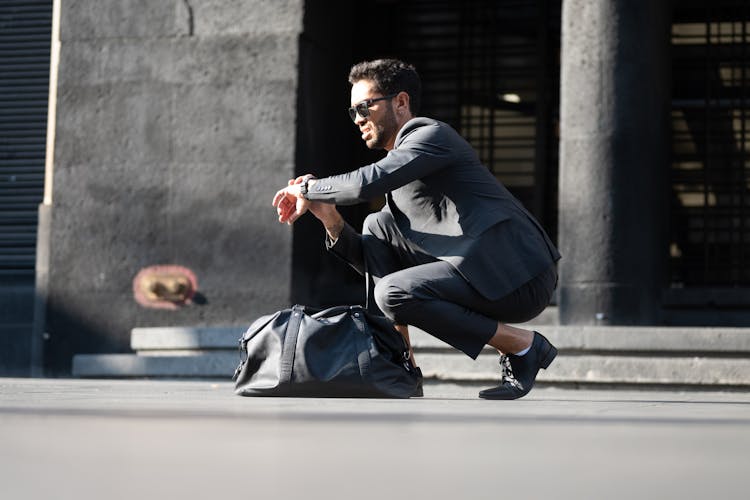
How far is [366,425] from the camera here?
3.76 meters

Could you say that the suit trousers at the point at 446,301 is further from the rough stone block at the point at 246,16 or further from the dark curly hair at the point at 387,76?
the rough stone block at the point at 246,16

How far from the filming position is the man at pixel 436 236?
5.62 m

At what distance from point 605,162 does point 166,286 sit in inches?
134

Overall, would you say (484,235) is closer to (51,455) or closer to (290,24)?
(51,455)

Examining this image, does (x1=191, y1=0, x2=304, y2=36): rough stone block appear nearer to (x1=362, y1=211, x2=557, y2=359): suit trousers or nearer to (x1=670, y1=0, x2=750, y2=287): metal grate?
(x1=670, y1=0, x2=750, y2=287): metal grate

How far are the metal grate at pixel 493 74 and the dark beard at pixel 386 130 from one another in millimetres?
5601

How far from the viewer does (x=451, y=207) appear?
19.1 feet

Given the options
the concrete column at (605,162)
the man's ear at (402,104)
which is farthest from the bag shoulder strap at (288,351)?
the concrete column at (605,162)

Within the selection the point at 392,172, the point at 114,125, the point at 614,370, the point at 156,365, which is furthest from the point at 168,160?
the point at 392,172

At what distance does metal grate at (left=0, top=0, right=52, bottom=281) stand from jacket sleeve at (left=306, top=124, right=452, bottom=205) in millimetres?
6342

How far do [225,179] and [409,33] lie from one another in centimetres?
→ 250

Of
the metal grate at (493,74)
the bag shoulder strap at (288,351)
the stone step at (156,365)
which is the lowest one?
the stone step at (156,365)

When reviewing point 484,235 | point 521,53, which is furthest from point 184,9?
point 484,235

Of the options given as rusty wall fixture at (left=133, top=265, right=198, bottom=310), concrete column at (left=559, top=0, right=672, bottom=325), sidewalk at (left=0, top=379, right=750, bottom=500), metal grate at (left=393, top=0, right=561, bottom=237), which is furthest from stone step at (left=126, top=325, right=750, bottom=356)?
sidewalk at (left=0, top=379, right=750, bottom=500)
